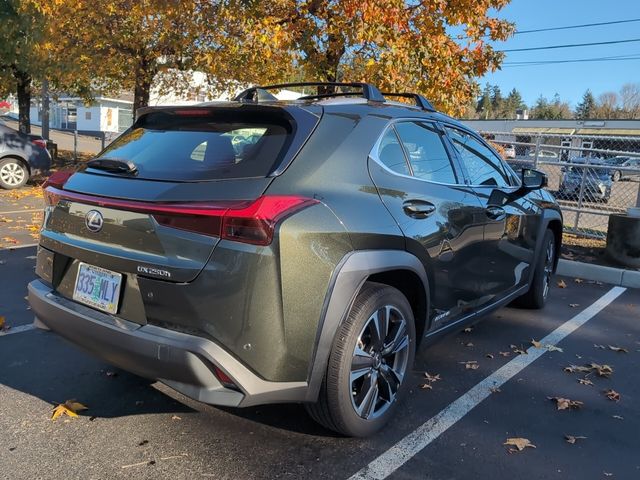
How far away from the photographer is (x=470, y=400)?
142 inches

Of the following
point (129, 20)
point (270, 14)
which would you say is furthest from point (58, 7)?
point (270, 14)

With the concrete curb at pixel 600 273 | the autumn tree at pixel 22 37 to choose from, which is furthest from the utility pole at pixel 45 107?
the concrete curb at pixel 600 273

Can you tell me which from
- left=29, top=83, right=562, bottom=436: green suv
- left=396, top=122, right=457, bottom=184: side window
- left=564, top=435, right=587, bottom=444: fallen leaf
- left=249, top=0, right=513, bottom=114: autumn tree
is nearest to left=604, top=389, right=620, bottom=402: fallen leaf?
left=564, top=435, right=587, bottom=444: fallen leaf

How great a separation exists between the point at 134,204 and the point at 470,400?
7.87ft

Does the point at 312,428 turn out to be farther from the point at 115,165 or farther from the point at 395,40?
the point at 395,40

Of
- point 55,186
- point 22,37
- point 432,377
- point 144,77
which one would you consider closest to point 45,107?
point 22,37

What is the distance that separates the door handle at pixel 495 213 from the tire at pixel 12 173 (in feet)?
38.5

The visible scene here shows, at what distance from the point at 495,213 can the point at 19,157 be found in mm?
11803

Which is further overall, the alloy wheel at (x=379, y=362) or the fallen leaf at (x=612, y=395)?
the fallen leaf at (x=612, y=395)

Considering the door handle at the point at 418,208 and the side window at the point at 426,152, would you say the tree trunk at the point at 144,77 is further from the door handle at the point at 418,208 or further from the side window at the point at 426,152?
the door handle at the point at 418,208

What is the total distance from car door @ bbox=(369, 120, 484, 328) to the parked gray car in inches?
456

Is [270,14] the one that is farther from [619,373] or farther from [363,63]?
[619,373]

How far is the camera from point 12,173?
41.1ft

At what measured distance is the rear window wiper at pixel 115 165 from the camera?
9.36 ft
